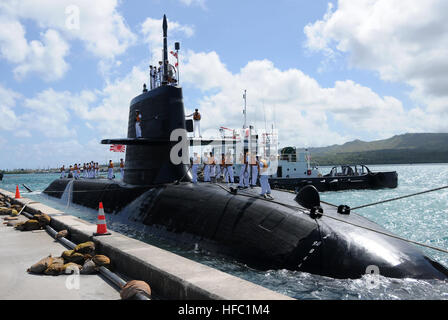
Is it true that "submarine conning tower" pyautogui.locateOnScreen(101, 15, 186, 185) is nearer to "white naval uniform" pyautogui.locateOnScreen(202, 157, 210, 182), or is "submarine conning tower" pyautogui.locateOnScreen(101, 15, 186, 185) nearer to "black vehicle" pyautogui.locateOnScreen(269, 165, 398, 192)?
"white naval uniform" pyautogui.locateOnScreen(202, 157, 210, 182)

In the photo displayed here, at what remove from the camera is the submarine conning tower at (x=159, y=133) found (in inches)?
512

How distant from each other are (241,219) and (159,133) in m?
5.96

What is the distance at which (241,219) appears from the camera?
8.27 metres

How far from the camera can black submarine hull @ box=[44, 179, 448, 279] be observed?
20.6ft

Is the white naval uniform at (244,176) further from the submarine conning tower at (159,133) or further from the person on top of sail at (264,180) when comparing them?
the person on top of sail at (264,180)

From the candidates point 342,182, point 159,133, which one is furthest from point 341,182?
point 159,133

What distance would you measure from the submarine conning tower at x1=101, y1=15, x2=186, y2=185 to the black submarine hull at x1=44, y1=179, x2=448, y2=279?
1793 mm

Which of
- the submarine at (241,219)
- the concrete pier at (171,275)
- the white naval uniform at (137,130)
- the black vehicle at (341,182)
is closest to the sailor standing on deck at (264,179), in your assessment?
the submarine at (241,219)

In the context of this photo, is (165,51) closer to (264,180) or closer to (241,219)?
(264,180)
